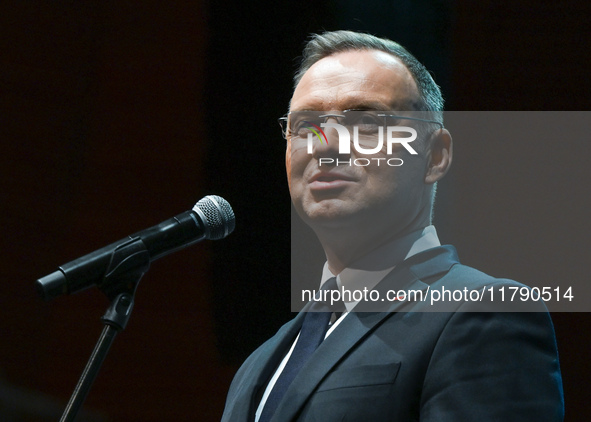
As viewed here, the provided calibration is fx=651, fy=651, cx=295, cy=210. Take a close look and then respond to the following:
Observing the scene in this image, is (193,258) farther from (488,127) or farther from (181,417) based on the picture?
(488,127)

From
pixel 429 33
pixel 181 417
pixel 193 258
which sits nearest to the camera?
pixel 429 33

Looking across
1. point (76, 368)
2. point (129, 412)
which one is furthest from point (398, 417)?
point (76, 368)

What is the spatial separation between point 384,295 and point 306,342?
0.23 m

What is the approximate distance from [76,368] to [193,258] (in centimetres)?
66

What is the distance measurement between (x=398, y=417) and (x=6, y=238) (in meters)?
2.01

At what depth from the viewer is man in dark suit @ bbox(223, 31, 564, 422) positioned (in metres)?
1.34

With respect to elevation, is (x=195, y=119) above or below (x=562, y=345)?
above

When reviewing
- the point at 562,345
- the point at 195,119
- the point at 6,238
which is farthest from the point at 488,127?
the point at 6,238

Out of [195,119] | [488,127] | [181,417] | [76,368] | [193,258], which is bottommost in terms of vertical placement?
[181,417]

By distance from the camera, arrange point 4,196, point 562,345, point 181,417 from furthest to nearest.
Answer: point 4,196
point 181,417
point 562,345

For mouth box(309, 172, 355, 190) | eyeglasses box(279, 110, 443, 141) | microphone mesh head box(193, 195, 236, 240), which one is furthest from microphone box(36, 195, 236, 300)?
eyeglasses box(279, 110, 443, 141)

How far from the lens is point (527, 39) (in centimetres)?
203

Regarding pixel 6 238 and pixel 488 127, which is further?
pixel 6 238

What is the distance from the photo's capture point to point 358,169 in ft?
5.47
